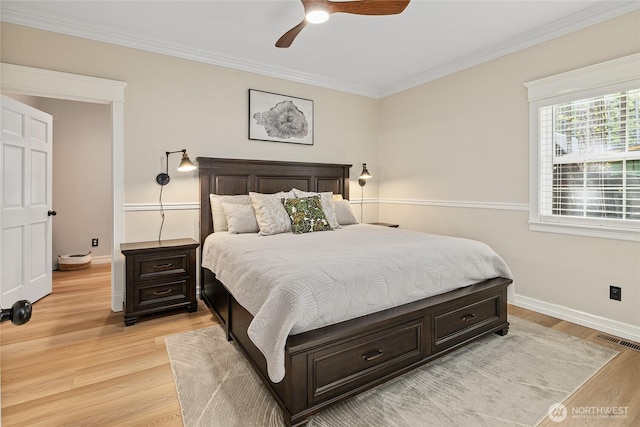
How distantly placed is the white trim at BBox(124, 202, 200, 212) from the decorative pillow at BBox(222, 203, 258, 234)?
18.7 inches

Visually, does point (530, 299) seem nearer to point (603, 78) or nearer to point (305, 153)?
point (603, 78)

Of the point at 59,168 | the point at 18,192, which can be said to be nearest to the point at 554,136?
the point at 18,192

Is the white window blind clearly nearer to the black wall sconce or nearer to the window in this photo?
the window

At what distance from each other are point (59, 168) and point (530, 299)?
20.8ft

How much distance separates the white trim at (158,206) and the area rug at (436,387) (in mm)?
1410

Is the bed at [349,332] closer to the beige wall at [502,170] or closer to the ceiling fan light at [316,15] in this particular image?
the beige wall at [502,170]

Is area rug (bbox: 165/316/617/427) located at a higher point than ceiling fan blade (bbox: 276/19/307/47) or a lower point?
lower

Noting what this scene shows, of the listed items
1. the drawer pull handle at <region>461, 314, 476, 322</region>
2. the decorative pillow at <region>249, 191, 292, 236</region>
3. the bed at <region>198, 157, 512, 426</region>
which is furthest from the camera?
the decorative pillow at <region>249, 191, 292, 236</region>

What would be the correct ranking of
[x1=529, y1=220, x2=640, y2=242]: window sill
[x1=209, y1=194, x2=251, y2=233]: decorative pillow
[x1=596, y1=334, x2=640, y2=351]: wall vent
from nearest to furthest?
[x1=596, y1=334, x2=640, y2=351]: wall vent, [x1=529, y1=220, x2=640, y2=242]: window sill, [x1=209, y1=194, x2=251, y2=233]: decorative pillow

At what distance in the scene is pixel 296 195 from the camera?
12.7 ft

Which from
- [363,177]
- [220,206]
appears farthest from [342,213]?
[220,206]

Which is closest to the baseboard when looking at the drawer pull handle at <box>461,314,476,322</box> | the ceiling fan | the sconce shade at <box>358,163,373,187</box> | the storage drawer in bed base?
the storage drawer in bed base

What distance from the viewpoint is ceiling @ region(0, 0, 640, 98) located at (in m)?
2.86

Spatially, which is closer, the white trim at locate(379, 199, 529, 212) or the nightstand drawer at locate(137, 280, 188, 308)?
the nightstand drawer at locate(137, 280, 188, 308)
